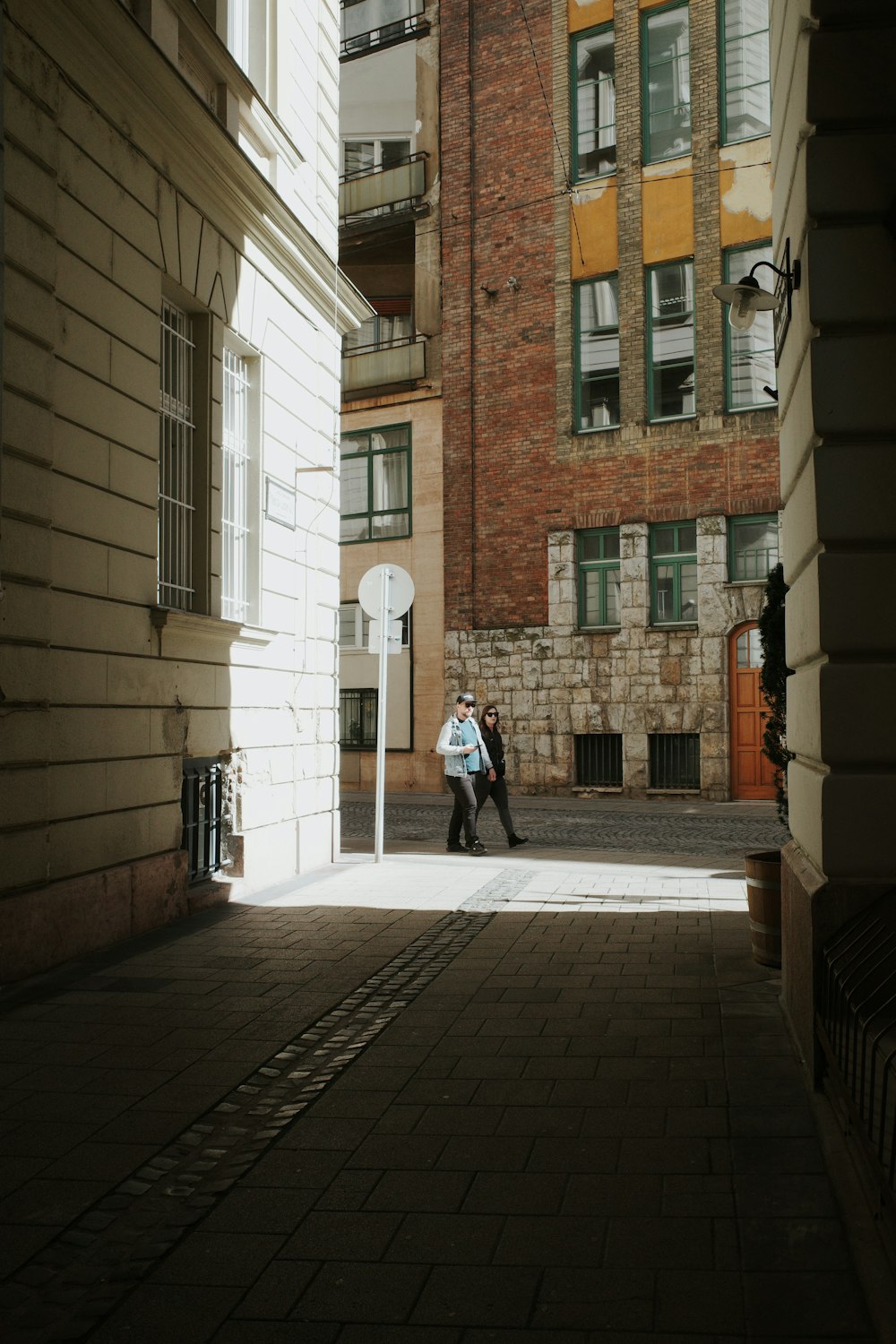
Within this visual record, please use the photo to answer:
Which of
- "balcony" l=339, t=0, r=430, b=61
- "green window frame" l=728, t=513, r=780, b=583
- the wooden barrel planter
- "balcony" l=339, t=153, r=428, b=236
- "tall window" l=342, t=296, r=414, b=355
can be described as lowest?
the wooden barrel planter

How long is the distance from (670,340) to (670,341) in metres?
0.02

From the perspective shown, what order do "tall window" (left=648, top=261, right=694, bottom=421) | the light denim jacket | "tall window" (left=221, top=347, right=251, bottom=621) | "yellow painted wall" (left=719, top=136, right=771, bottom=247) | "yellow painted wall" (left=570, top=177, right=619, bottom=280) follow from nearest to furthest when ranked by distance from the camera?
"tall window" (left=221, top=347, right=251, bottom=621) < the light denim jacket < "yellow painted wall" (left=719, top=136, right=771, bottom=247) < "tall window" (left=648, top=261, right=694, bottom=421) < "yellow painted wall" (left=570, top=177, right=619, bottom=280)

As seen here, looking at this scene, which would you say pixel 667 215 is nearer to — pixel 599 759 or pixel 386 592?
pixel 599 759

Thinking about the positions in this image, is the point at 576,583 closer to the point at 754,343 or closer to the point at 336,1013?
the point at 754,343

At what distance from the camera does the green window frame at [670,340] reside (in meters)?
23.3

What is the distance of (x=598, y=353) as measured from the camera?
24.3 m

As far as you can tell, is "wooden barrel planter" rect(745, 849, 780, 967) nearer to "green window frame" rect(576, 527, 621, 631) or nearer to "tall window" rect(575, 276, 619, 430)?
"green window frame" rect(576, 527, 621, 631)

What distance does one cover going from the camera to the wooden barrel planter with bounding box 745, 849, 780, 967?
6.98m

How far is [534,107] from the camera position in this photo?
25109mm

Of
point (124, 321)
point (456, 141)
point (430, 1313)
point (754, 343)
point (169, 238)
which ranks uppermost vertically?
point (456, 141)

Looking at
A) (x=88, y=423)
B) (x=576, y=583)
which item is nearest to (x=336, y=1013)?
(x=88, y=423)

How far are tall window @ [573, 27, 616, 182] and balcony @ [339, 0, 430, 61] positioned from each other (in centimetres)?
402

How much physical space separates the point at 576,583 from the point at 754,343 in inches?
211

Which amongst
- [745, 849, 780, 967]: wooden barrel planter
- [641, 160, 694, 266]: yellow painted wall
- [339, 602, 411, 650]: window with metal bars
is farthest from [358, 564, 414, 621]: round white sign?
[339, 602, 411, 650]: window with metal bars
